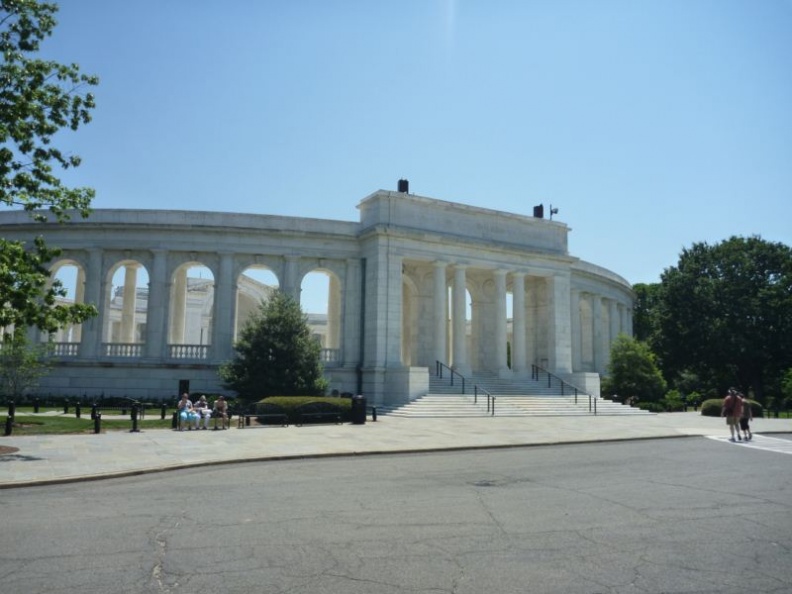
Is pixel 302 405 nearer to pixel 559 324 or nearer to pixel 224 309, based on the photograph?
pixel 224 309

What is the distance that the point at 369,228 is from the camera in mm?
39094

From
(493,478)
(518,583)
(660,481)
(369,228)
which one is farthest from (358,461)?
(369,228)

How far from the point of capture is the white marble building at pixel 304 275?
123ft

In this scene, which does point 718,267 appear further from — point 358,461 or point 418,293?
point 358,461

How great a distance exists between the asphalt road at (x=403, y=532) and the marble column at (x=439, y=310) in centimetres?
2581

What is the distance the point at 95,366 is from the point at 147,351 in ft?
9.72

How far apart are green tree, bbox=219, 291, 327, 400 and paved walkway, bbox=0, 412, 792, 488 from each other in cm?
476

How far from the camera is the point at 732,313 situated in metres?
51.9

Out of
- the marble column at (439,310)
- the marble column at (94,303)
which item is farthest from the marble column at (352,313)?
the marble column at (94,303)

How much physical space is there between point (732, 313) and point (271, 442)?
44.7m

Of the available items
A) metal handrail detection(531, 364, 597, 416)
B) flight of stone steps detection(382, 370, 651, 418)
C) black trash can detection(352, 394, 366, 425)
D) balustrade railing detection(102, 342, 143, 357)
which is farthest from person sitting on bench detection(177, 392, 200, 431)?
metal handrail detection(531, 364, 597, 416)

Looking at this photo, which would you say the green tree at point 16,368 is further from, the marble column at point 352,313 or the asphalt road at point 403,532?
the asphalt road at point 403,532

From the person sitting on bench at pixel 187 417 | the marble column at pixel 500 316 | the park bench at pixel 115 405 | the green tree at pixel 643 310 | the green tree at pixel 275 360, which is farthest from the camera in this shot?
the green tree at pixel 643 310

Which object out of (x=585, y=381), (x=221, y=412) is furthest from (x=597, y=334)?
(x=221, y=412)
